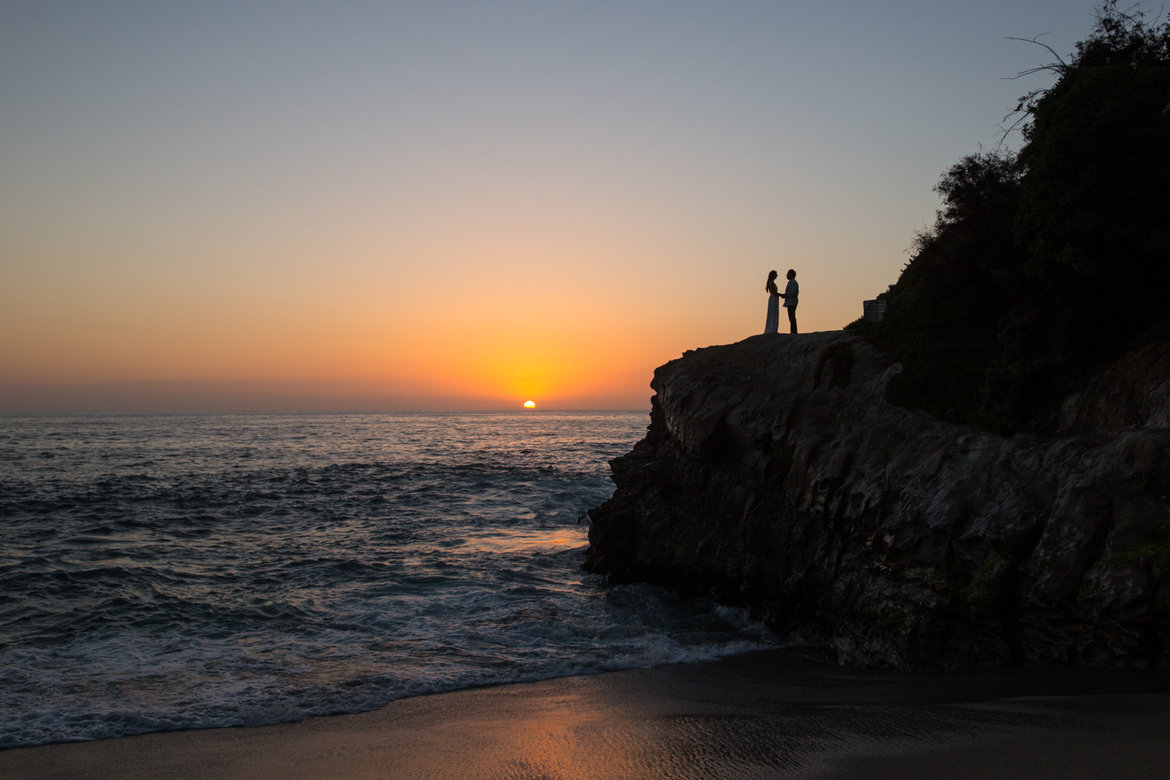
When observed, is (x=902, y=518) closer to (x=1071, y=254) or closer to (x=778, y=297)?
(x=1071, y=254)

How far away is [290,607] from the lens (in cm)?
1389

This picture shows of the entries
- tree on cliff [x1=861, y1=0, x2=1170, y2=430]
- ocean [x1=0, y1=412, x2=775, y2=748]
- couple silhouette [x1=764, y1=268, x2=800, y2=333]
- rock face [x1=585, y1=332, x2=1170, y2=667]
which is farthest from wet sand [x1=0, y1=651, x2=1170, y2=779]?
couple silhouette [x1=764, y1=268, x2=800, y2=333]

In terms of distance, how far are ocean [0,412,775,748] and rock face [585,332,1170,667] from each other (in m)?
1.22

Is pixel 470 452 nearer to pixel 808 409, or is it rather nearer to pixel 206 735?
pixel 808 409

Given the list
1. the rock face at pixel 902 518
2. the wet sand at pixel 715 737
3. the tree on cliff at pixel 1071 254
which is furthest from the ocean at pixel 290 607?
the tree on cliff at pixel 1071 254

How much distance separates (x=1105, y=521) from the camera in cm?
870

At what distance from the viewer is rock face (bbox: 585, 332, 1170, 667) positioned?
8633 millimetres

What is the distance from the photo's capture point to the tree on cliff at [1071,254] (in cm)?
1091

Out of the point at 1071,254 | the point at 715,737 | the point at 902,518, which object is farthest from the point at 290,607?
the point at 1071,254

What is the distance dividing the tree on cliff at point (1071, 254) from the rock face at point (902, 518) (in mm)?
632

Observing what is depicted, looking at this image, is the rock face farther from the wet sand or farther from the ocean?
the ocean

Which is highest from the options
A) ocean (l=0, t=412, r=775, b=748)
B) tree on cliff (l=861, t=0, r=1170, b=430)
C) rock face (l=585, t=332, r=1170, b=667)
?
tree on cliff (l=861, t=0, r=1170, b=430)

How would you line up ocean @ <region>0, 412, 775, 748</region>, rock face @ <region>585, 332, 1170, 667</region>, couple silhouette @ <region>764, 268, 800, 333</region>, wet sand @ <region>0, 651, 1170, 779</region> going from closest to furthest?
wet sand @ <region>0, 651, 1170, 779</region>, rock face @ <region>585, 332, 1170, 667</region>, ocean @ <region>0, 412, 775, 748</region>, couple silhouette @ <region>764, 268, 800, 333</region>

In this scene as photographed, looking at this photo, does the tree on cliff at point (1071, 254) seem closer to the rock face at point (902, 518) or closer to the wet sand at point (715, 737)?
the rock face at point (902, 518)
